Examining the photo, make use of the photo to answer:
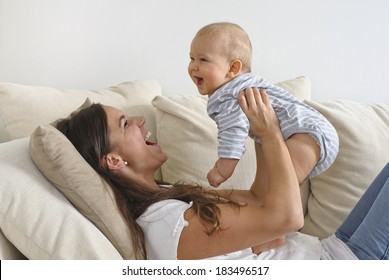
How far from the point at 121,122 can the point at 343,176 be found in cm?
81

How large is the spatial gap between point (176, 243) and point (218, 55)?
487mm

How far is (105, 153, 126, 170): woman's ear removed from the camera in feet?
5.17

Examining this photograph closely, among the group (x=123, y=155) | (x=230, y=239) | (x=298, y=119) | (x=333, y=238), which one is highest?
(x=298, y=119)

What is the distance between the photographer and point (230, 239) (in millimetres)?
1430

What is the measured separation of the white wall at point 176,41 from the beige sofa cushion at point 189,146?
36cm

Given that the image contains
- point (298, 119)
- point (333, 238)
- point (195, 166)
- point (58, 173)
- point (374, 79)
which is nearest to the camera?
point (58, 173)

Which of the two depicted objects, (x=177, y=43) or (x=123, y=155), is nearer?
(x=123, y=155)

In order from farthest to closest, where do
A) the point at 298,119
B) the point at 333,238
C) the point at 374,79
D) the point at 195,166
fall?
the point at 374,79 → the point at 195,166 → the point at 333,238 → the point at 298,119

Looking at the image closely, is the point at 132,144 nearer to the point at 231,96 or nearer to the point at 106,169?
the point at 106,169

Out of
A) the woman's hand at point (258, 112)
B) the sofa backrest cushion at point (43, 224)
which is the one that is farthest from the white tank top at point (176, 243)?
the woman's hand at point (258, 112)

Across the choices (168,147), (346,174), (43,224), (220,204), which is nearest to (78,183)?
(43,224)

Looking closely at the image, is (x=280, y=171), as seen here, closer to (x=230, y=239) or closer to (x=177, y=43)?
(x=230, y=239)

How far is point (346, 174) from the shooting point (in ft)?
6.60
